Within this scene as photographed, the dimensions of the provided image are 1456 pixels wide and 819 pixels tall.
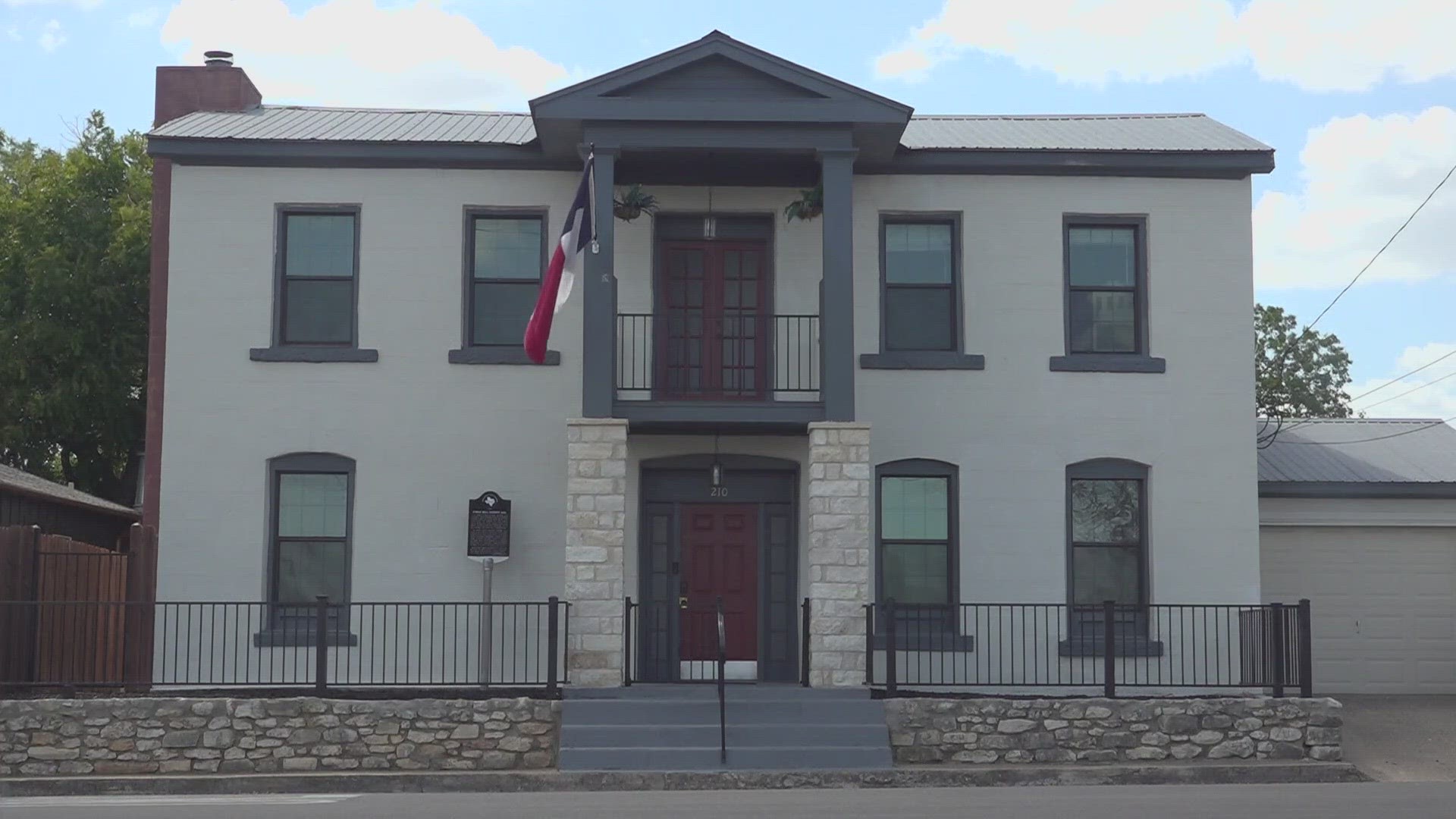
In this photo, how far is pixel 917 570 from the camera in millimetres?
18859

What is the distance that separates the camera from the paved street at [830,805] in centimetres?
1280

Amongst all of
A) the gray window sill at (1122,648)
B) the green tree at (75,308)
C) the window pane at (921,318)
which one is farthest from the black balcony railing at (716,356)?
the green tree at (75,308)

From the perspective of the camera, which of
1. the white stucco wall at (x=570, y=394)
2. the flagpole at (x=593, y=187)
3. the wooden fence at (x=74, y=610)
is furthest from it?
the white stucco wall at (x=570, y=394)

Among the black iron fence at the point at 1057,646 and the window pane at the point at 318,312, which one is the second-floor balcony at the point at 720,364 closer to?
the black iron fence at the point at 1057,646

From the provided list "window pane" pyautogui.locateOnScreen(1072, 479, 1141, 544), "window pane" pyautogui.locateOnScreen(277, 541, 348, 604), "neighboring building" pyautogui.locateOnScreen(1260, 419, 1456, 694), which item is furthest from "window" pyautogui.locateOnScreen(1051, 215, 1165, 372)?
"window pane" pyautogui.locateOnScreen(277, 541, 348, 604)

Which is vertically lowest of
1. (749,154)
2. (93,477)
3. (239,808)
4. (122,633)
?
(239,808)

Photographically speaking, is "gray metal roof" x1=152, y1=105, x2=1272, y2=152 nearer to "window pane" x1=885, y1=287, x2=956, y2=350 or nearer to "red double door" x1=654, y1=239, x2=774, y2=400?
"window pane" x1=885, y1=287, x2=956, y2=350

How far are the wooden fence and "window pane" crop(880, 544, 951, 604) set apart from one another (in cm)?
773

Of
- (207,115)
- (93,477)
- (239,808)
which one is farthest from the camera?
(93,477)

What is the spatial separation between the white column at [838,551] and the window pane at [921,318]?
6.44 feet

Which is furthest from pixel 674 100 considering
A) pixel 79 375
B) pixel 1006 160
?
pixel 79 375

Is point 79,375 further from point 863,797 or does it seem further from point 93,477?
point 863,797

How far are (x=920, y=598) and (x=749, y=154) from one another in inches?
203

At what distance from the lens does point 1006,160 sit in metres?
19.0
